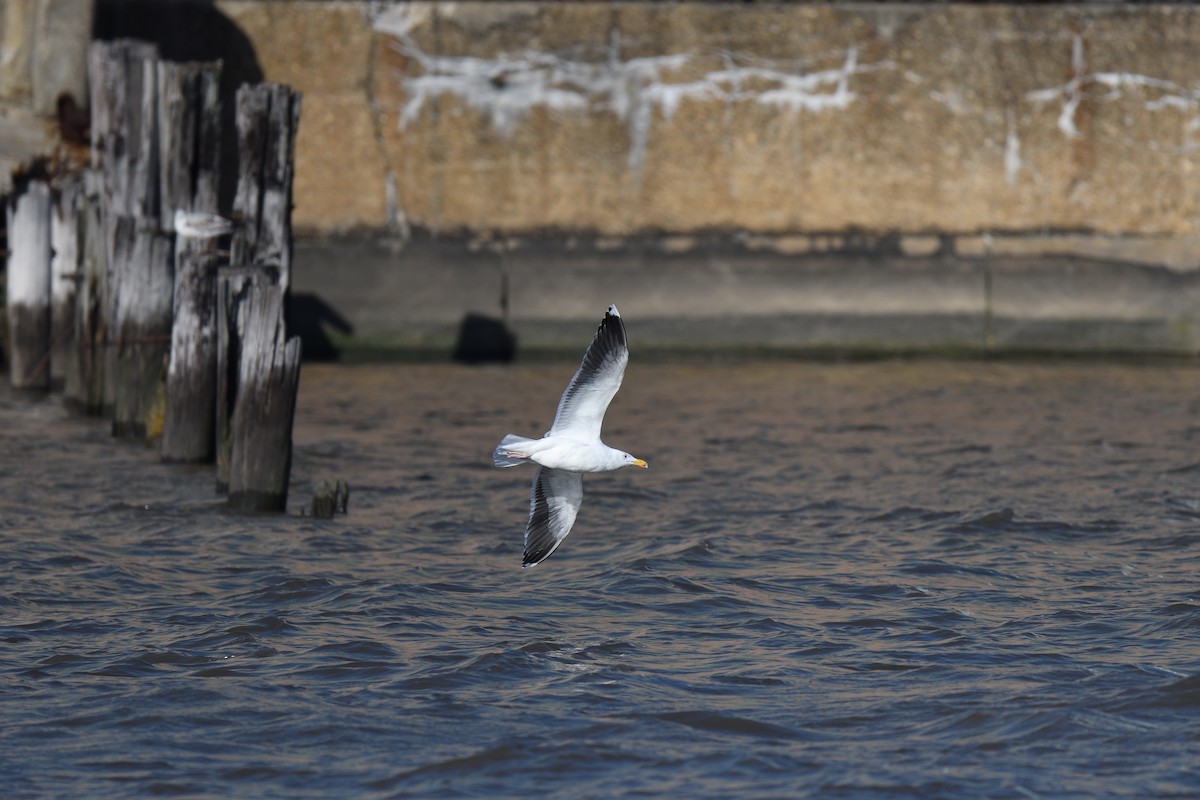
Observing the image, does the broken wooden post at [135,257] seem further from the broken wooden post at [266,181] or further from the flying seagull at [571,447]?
the flying seagull at [571,447]

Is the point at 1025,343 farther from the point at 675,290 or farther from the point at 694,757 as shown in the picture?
the point at 694,757

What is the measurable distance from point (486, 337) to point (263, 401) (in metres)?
5.55

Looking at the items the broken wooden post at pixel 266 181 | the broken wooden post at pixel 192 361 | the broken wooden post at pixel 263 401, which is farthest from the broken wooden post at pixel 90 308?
the broken wooden post at pixel 263 401

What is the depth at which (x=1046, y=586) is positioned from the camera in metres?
7.27

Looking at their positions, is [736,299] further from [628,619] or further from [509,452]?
[509,452]

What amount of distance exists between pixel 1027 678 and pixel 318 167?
8779mm

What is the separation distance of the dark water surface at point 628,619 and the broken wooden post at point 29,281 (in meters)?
1.08

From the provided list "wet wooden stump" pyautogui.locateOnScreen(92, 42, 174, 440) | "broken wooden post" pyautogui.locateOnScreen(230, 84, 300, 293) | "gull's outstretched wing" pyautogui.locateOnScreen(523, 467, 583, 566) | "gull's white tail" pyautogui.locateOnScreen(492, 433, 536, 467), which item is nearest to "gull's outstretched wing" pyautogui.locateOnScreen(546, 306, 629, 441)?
"gull's white tail" pyautogui.locateOnScreen(492, 433, 536, 467)

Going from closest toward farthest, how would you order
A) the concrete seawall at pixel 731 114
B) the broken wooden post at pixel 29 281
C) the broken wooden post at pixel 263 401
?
the broken wooden post at pixel 263 401, the broken wooden post at pixel 29 281, the concrete seawall at pixel 731 114

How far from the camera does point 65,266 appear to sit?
38.5ft

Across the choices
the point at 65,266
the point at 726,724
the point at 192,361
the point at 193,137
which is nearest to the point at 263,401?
the point at 192,361

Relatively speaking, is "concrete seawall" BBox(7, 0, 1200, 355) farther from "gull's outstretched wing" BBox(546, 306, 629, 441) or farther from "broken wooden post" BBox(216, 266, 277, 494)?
"gull's outstretched wing" BBox(546, 306, 629, 441)

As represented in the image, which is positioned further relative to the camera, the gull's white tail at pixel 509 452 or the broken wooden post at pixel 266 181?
the broken wooden post at pixel 266 181

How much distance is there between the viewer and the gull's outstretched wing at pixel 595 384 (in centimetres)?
619
